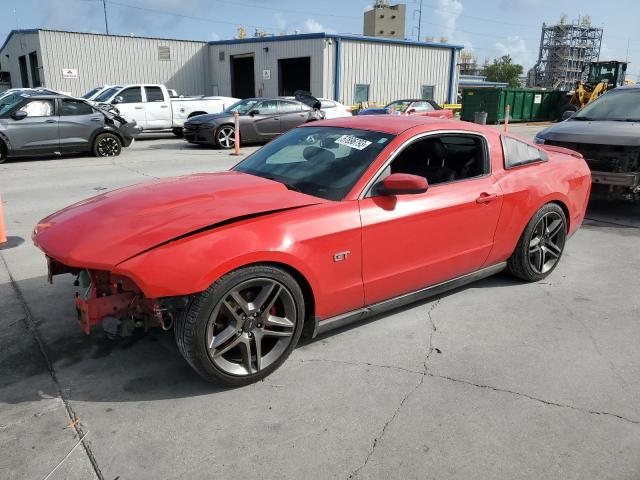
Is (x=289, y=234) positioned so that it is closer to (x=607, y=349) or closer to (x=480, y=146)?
(x=480, y=146)

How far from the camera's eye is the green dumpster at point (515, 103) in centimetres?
2808

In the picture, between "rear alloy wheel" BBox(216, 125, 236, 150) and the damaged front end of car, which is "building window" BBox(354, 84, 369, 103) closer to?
"rear alloy wheel" BBox(216, 125, 236, 150)

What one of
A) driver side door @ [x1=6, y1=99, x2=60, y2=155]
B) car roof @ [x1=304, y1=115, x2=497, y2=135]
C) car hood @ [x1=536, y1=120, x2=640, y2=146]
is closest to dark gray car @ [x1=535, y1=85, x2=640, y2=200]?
car hood @ [x1=536, y1=120, x2=640, y2=146]

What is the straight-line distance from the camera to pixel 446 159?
184 inches

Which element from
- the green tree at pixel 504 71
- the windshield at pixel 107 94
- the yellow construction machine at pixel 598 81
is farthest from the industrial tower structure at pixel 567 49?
the windshield at pixel 107 94

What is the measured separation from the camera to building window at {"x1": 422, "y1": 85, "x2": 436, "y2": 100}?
3192 centimetres

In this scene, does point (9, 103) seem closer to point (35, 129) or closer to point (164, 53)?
point (35, 129)

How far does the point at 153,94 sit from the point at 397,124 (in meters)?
15.9

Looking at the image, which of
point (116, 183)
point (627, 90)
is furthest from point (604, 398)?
point (116, 183)

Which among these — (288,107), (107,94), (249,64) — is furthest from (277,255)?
(249,64)

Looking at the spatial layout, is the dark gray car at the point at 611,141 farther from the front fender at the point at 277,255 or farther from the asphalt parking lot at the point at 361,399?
the front fender at the point at 277,255

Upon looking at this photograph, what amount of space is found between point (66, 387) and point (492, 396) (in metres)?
2.54

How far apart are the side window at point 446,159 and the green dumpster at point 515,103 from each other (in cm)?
2533

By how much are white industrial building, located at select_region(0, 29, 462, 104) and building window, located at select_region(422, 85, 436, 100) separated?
61 millimetres
